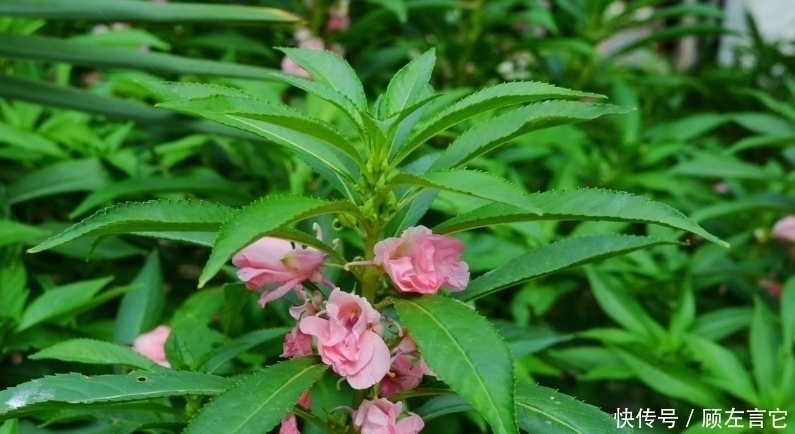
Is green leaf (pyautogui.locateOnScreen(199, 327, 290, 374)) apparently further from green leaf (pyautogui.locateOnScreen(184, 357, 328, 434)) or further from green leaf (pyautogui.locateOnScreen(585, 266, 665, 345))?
green leaf (pyautogui.locateOnScreen(585, 266, 665, 345))

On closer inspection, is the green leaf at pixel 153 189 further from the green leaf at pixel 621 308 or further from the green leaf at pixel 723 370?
the green leaf at pixel 723 370

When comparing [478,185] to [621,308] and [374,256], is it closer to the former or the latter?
[374,256]

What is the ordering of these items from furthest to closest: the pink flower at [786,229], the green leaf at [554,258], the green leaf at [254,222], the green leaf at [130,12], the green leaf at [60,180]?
the pink flower at [786,229] < the green leaf at [60,180] < the green leaf at [130,12] < the green leaf at [554,258] < the green leaf at [254,222]

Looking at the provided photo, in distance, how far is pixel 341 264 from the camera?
26.5 inches

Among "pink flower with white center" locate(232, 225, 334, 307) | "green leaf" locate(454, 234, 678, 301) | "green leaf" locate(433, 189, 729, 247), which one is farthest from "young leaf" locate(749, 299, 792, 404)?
"pink flower with white center" locate(232, 225, 334, 307)

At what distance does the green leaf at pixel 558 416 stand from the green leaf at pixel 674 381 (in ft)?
1.43

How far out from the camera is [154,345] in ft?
3.04

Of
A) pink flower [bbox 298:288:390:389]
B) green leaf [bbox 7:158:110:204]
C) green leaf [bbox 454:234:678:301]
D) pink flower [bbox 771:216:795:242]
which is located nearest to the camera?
pink flower [bbox 298:288:390:389]

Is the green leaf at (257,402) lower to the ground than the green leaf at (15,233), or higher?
higher

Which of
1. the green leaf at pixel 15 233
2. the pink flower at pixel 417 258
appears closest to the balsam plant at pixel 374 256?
the pink flower at pixel 417 258

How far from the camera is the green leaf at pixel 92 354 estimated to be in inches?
30.3

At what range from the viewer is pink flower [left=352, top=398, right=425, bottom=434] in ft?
2.02

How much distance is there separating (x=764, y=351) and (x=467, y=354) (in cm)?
72

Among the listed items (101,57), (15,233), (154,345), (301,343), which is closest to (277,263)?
(301,343)
